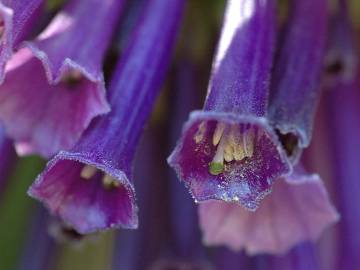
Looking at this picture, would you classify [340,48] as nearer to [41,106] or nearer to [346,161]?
[346,161]

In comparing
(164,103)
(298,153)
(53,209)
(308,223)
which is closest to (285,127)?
(298,153)

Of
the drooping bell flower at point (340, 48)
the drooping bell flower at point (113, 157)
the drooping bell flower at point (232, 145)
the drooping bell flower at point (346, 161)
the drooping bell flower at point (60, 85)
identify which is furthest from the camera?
the drooping bell flower at point (346, 161)

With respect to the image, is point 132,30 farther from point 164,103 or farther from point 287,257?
point 287,257

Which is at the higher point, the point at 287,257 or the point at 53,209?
the point at 53,209

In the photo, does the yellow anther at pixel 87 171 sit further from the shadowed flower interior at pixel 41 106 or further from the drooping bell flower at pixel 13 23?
the drooping bell flower at pixel 13 23

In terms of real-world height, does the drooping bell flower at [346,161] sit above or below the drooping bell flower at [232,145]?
below

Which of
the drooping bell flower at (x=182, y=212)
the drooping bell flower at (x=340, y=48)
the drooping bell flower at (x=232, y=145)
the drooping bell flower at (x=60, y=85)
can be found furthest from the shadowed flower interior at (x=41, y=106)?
the drooping bell flower at (x=340, y=48)

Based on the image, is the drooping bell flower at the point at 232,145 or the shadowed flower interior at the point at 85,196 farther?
the shadowed flower interior at the point at 85,196

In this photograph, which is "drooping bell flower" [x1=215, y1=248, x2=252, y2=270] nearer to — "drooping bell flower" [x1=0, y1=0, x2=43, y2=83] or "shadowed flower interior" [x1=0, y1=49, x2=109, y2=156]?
"shadowed flower interior" [x1=0, y1=49, x2=109, y2=156]
